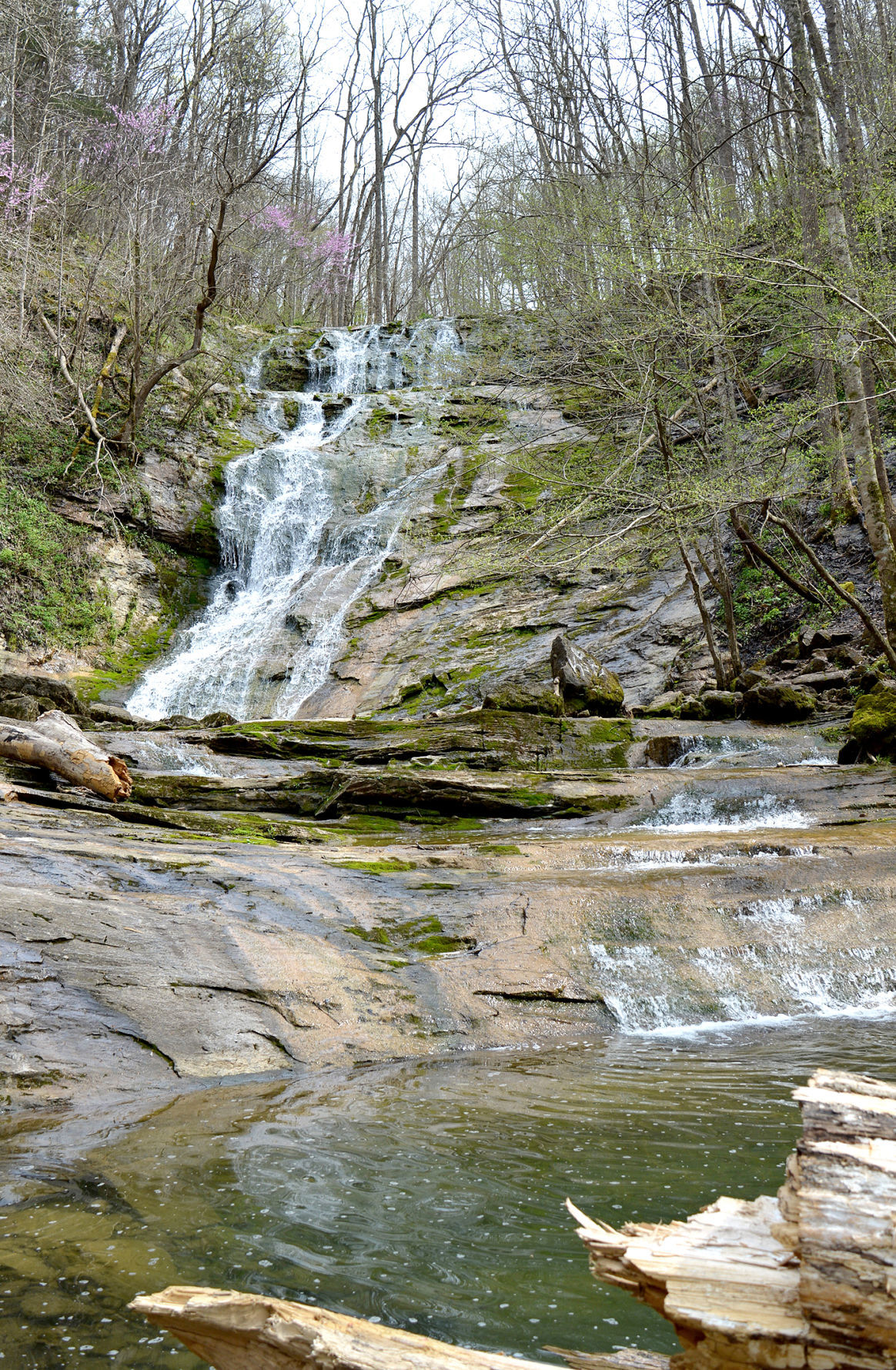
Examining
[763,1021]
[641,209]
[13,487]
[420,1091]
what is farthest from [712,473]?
[13,487]

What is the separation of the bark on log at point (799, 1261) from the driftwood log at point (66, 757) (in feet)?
23.2

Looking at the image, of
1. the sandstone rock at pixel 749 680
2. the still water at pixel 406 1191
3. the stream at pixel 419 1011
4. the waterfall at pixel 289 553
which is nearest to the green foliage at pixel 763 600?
the sandstone rock at pixel 749 680

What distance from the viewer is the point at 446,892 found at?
6.46 m

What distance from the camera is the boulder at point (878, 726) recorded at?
948cm

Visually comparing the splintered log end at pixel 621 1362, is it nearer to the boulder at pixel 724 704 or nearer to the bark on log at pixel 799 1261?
the bark on log at pixel 799 1261

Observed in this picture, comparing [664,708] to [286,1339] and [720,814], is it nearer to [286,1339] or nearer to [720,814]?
[720,814]

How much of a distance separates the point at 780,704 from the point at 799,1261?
34.3ft

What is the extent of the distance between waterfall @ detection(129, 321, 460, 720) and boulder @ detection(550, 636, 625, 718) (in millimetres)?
4770

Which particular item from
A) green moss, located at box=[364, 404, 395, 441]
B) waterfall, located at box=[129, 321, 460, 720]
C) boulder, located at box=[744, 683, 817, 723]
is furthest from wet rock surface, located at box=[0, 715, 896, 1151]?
green moss, located at box=[364, 404, 395, 441]

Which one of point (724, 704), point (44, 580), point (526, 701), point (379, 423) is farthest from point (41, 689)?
point (379, 423)

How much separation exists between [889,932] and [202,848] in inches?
191

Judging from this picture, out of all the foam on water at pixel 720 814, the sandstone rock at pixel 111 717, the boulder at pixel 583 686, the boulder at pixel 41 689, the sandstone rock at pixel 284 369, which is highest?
the sandstone rock at pixel 284 369

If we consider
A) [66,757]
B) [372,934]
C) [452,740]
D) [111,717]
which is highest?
[111,717]

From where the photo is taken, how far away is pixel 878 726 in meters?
9.49
